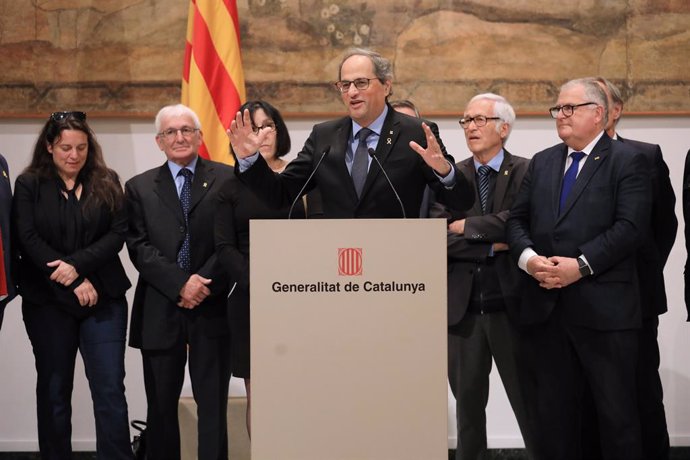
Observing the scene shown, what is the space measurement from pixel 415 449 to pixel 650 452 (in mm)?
1515

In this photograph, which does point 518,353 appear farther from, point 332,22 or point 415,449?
point 332,22

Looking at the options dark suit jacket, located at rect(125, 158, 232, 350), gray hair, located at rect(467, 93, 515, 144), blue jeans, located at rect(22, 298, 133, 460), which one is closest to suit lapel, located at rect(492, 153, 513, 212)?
gray hair, located at rect(467, 93, 515, 144)

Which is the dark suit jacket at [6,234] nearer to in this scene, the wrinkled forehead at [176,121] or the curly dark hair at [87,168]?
the curly dark hair at [87,168]

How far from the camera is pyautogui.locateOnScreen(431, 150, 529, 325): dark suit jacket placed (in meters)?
3.72

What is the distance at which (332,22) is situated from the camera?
5066 millimetres

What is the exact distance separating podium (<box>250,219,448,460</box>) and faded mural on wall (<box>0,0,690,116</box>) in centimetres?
249

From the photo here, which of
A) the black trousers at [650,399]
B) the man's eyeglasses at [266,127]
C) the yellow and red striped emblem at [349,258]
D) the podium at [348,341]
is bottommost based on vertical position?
the black trousers at [650,399]

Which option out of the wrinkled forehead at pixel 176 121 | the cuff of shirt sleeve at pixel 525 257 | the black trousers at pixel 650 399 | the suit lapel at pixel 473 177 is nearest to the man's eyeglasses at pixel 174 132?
the wrinkled forehead at pixel 176 121

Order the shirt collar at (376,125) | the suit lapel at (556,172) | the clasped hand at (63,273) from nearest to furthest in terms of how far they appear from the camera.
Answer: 1. the shirt collar at (376,125)
2. the suit lapel at (556,172)
3. the clasped hand at (63,273)

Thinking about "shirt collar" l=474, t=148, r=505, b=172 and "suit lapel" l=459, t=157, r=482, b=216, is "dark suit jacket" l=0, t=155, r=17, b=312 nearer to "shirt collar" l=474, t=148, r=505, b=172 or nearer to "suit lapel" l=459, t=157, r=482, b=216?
"suit lapel" l=459, t=157, r=482, b=216

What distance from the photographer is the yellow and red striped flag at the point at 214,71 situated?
4.70 meters

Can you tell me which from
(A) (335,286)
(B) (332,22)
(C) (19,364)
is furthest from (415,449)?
(C) (19,364)

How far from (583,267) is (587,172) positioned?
403 mm

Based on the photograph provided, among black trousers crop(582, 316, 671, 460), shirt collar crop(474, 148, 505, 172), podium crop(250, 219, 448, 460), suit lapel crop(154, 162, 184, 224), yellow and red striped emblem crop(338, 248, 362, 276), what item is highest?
shirt collar crop(474, 148, 505, 172)
